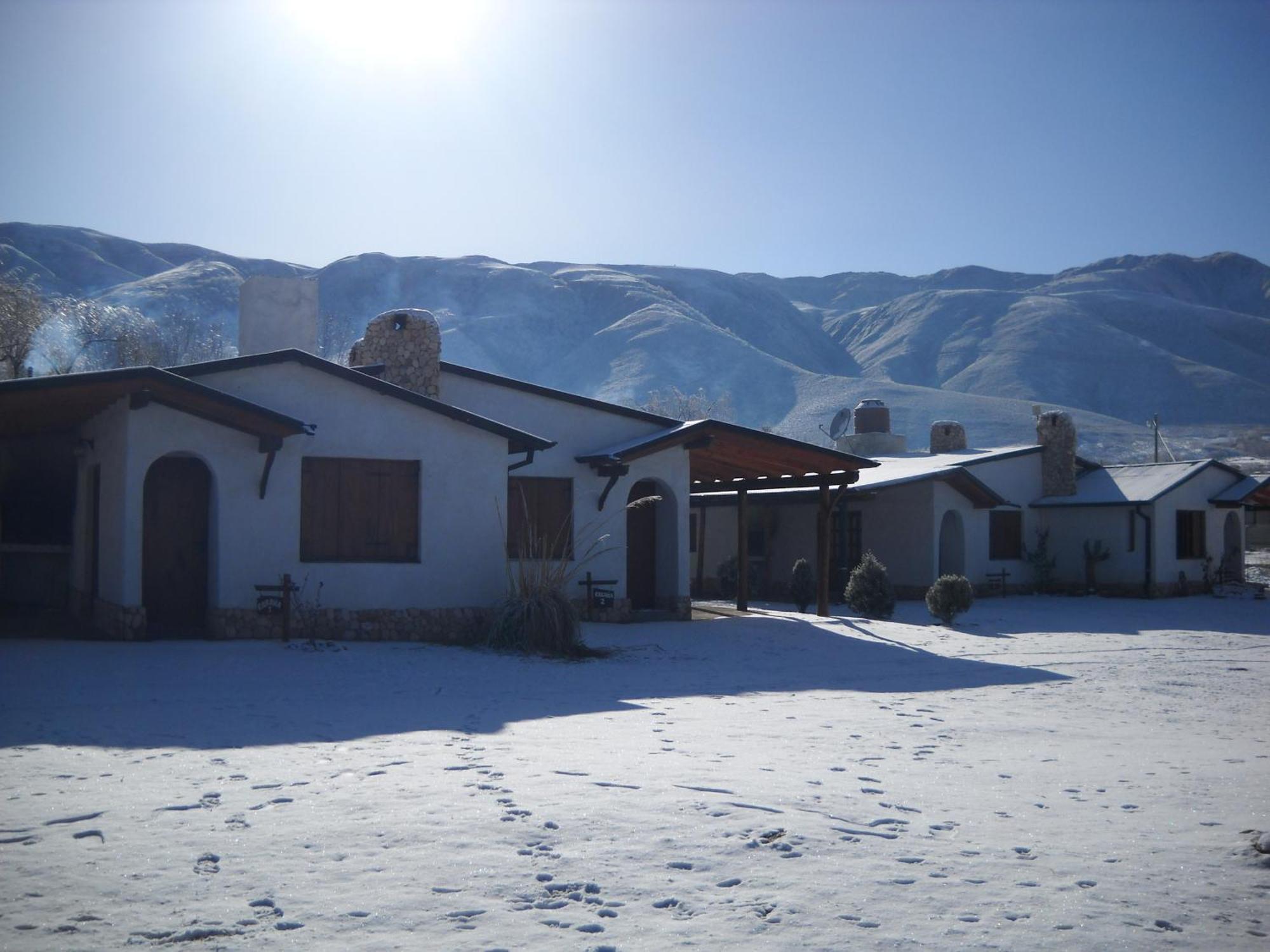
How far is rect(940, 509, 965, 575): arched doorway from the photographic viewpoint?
82.8 ft

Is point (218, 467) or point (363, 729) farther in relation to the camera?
point (218, 467)

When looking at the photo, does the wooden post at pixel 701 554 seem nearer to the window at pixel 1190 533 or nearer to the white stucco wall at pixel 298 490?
the window at pixel 1190 533

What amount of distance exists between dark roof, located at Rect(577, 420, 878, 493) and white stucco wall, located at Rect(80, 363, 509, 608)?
8.02ft

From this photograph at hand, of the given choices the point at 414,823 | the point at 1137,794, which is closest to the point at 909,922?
the point at 414,823

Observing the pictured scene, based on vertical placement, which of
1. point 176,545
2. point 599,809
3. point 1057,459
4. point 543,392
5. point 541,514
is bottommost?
point 599,809

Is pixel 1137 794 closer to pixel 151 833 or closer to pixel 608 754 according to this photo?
pixel 608 754

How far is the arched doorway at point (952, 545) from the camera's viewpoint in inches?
994

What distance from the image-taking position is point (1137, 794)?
673 cm

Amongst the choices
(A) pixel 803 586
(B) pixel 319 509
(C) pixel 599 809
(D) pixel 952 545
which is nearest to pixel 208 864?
(C) pixel 599 809

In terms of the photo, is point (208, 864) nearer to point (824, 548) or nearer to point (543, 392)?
point (543, 392)

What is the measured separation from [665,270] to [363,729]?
130m

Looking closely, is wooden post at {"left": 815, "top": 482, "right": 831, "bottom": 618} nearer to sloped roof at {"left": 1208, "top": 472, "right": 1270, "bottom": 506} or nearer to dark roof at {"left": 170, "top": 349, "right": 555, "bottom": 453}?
dark roof at {"left": 170, "top": 349, "right": 555, "bottom": 453}

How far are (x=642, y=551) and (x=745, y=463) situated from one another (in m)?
2.27

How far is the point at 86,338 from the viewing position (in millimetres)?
46062
